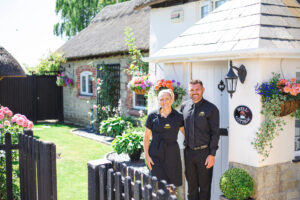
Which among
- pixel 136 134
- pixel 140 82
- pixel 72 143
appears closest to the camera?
pixel 140 82

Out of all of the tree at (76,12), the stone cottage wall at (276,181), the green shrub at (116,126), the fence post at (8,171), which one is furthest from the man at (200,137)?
the tree at (76,12)

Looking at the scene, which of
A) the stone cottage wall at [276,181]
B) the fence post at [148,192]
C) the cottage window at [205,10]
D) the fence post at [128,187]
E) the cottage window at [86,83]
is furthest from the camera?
the cottage window at [86,83]

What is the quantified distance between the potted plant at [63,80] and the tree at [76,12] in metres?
13.6

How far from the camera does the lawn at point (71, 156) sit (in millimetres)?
6164

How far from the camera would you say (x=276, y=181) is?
14.6 ft

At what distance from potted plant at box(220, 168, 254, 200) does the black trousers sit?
0.25m

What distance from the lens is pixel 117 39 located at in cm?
1293

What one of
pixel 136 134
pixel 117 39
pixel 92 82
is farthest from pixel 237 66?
pixel 92 82

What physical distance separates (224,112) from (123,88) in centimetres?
746

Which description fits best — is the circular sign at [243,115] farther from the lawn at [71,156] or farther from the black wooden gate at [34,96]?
the black wooden gate at [34,96]

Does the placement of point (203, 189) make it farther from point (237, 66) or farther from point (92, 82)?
point (92, 82)

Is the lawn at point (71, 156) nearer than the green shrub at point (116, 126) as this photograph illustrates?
Yes

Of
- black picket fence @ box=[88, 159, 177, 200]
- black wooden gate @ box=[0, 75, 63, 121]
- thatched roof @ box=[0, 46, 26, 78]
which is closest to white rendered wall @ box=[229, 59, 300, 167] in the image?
black picket fence @ box=[88, 159, 177, 200]

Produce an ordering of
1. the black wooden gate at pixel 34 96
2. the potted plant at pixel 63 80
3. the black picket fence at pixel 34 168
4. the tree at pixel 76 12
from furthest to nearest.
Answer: the tree at pixel 76 12, the black wooden gate at pixel 34 96, the potted plant at pixel 63 80, the black picket fence at pixel 34 168
